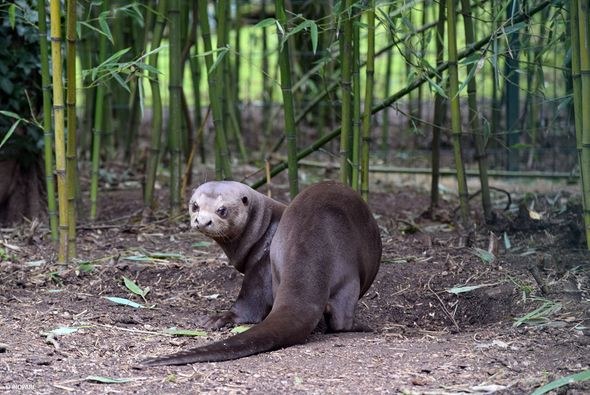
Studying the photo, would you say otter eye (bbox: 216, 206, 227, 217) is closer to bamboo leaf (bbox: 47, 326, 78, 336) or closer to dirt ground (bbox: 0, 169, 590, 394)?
dirt ground (bbox: 0, 169, 590, 394)

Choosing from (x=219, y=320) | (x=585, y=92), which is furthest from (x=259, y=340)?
(x=585, y=92)

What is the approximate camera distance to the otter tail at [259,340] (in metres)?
3.27

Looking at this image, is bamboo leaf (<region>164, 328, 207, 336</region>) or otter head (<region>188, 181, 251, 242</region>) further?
otter head (<region>188, 181, 251, 242</region>)

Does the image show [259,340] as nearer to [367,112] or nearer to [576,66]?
[367,112]

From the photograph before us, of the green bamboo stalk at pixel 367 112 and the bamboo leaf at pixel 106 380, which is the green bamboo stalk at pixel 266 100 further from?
the bamboo leaf at pixel 106 380

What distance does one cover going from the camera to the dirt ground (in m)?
3.12

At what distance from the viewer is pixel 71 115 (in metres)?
4.46

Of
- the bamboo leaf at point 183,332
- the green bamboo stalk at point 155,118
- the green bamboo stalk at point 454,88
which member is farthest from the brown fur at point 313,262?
the green bamboo stalk at point 155,118

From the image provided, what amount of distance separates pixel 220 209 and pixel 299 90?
15.5 ft

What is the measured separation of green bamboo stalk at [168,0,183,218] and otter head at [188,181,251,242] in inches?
55.5

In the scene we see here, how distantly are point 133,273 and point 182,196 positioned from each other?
143cm

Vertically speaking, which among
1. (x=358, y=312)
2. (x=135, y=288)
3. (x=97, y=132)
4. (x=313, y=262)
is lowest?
(x=358, y=312)

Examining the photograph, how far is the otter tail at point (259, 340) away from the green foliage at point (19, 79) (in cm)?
255

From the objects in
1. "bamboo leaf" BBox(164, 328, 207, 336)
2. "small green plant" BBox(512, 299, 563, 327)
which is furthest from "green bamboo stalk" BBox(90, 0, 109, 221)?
"small green plant" BBox(512, 299, 563, 327)
